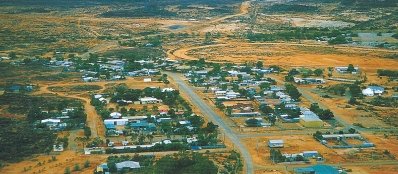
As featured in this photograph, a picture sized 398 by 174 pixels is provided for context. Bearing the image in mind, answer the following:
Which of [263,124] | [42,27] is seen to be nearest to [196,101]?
[263,124]

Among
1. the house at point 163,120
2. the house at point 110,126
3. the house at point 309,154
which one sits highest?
the house at point 110,126

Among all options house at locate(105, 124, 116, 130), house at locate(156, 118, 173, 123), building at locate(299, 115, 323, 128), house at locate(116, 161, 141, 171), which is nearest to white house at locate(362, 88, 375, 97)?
building at locate(299, 115, 323, 128)

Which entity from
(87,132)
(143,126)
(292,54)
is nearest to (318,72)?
(292,54)

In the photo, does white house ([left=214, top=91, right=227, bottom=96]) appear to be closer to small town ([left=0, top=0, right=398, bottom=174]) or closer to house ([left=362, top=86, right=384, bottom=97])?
small town ([left=0, top=0, right=398, bottom=174])

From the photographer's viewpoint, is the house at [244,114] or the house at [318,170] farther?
the house at [244,114]

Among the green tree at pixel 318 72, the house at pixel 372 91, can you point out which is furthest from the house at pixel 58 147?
the green tree at pixel 318 72

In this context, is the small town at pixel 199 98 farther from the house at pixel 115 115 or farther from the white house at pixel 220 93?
the white house at pixel 220 93
